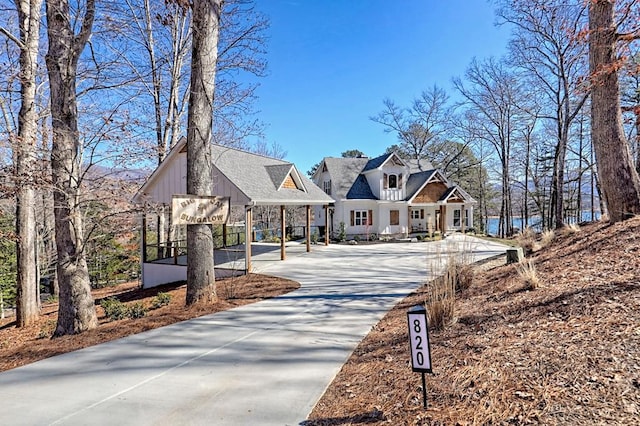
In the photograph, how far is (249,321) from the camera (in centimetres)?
607

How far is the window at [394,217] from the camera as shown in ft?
81.2

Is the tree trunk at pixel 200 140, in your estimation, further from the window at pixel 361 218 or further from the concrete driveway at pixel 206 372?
the window at pixel 361 218

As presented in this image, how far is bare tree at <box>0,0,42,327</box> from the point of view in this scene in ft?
25.6

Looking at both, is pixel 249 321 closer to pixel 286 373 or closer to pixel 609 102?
pixel 286 373

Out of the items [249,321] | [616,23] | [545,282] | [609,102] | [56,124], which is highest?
[616,23]

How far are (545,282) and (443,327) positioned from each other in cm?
202

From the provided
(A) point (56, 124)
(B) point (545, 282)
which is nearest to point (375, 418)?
(B) point (545, 282)

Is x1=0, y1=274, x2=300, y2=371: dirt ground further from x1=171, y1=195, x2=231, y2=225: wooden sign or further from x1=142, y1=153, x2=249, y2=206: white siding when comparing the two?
x1=142, y1=153, x2=249, y2=206: white siding

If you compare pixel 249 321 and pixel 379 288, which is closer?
pixel 249 321

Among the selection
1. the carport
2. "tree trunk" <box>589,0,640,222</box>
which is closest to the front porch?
the carport

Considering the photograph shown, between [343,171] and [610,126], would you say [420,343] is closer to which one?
[610,126]

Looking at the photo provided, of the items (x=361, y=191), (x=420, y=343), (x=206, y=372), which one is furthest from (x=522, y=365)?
(x=361, y=191)

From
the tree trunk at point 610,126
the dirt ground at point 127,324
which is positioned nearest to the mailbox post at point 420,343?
the dirt ground at point 127,324

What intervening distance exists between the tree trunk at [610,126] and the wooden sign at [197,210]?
828cm
